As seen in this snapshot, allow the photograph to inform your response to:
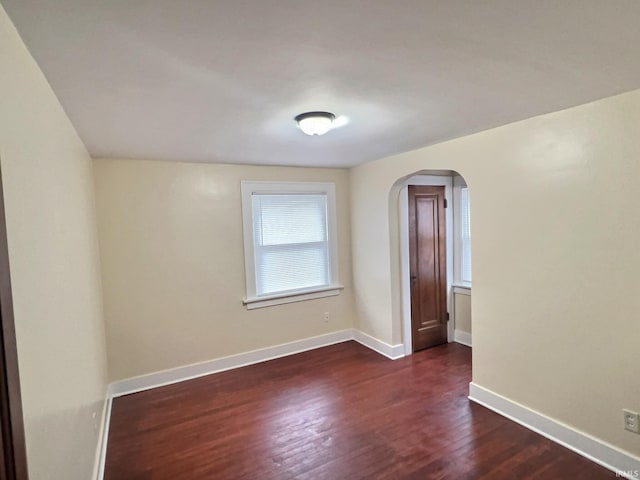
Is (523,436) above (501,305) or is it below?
below

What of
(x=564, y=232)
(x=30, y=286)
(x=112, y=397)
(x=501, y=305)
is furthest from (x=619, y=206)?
(x=112, y=397)

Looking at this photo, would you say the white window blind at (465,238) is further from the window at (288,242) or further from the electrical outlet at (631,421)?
the electrical outlet at (631,421)

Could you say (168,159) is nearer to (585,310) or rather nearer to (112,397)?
(112,397)

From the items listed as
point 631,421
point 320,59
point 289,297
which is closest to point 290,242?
point 289,297

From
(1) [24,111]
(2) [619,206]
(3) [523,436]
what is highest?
(1) [24,111]

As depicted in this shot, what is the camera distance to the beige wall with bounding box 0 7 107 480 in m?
0.99

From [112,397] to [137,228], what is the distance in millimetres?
1659

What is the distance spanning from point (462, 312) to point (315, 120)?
3.39 meters

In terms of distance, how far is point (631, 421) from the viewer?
79.9 inches

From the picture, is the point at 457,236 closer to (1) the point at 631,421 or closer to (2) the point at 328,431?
(1) the point at 631,421

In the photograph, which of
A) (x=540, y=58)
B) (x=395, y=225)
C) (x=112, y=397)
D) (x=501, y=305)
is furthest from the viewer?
(x=395, y=225)

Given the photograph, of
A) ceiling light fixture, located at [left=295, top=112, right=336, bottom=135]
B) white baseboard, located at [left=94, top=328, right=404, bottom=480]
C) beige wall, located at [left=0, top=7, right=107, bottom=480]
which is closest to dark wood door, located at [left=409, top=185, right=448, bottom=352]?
white baseboard, located at [left=94, top=328, right=404, bottom=480]

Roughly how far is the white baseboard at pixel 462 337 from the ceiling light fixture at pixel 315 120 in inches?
135

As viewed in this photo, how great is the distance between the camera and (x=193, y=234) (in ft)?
11.9
